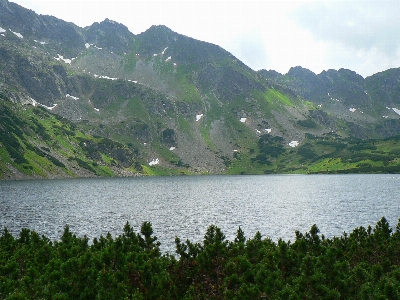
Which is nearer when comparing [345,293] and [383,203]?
[345,293]

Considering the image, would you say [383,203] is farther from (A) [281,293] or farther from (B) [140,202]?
(A) [281,293]

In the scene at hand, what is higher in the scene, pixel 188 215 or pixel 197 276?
pixel 197 276

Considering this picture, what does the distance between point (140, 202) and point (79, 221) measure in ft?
150

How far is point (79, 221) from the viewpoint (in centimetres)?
8775

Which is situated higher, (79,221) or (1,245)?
(1,245)

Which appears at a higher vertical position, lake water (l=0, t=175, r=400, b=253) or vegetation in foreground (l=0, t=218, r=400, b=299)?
vegetation in foreground (l=0, t=218, r=400, b=299)

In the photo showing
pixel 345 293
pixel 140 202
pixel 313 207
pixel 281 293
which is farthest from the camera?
pixel 140 202

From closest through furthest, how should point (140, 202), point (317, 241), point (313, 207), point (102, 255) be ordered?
point (102, 255), point (317, 241), point (313, 207), point (140, 202)

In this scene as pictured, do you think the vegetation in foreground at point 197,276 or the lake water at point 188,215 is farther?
the lake water at point 188,215

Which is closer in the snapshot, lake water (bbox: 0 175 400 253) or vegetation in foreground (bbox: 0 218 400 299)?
vegetation in foreground (bbox: 0 218 400 299)

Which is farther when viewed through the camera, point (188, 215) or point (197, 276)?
point (188, 215)

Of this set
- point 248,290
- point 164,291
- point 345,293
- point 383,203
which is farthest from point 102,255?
point 383,203

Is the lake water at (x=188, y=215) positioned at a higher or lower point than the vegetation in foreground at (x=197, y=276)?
lower

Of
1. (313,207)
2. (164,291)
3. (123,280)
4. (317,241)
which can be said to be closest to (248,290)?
(164,291)
